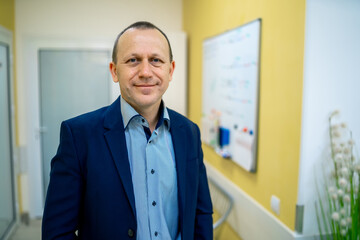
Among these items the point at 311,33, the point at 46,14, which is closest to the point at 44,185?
the point at 46,14

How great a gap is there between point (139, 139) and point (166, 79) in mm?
235

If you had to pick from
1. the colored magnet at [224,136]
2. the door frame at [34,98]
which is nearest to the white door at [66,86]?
the door frame at [34,98]

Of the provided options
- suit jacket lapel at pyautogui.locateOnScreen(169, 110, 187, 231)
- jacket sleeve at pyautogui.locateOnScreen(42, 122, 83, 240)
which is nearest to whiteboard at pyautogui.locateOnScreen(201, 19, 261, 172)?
suit jacket lapel at pyautogui.locateOnScreen(169, 110, 187, 231)

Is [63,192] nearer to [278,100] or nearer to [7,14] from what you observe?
[278,100]

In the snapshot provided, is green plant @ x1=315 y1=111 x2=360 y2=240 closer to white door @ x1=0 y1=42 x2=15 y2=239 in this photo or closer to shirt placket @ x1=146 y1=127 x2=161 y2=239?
shirt placket @ x1=146 y1=127 x2=161 y2=239

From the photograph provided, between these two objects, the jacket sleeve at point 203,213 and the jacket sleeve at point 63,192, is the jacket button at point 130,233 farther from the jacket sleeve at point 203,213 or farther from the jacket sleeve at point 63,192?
the jacket sleeve at point 203,213

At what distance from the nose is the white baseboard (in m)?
1.06

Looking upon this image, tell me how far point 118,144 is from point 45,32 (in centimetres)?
276

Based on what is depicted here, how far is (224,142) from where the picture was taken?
7.17 ft

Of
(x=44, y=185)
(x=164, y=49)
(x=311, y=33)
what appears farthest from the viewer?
(x=44, y=185)

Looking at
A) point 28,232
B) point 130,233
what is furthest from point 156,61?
point 28,232

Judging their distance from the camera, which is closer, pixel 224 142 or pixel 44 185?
pixel 224 142

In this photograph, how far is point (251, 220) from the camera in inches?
71.1

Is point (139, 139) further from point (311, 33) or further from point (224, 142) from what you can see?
point (224, 142)
